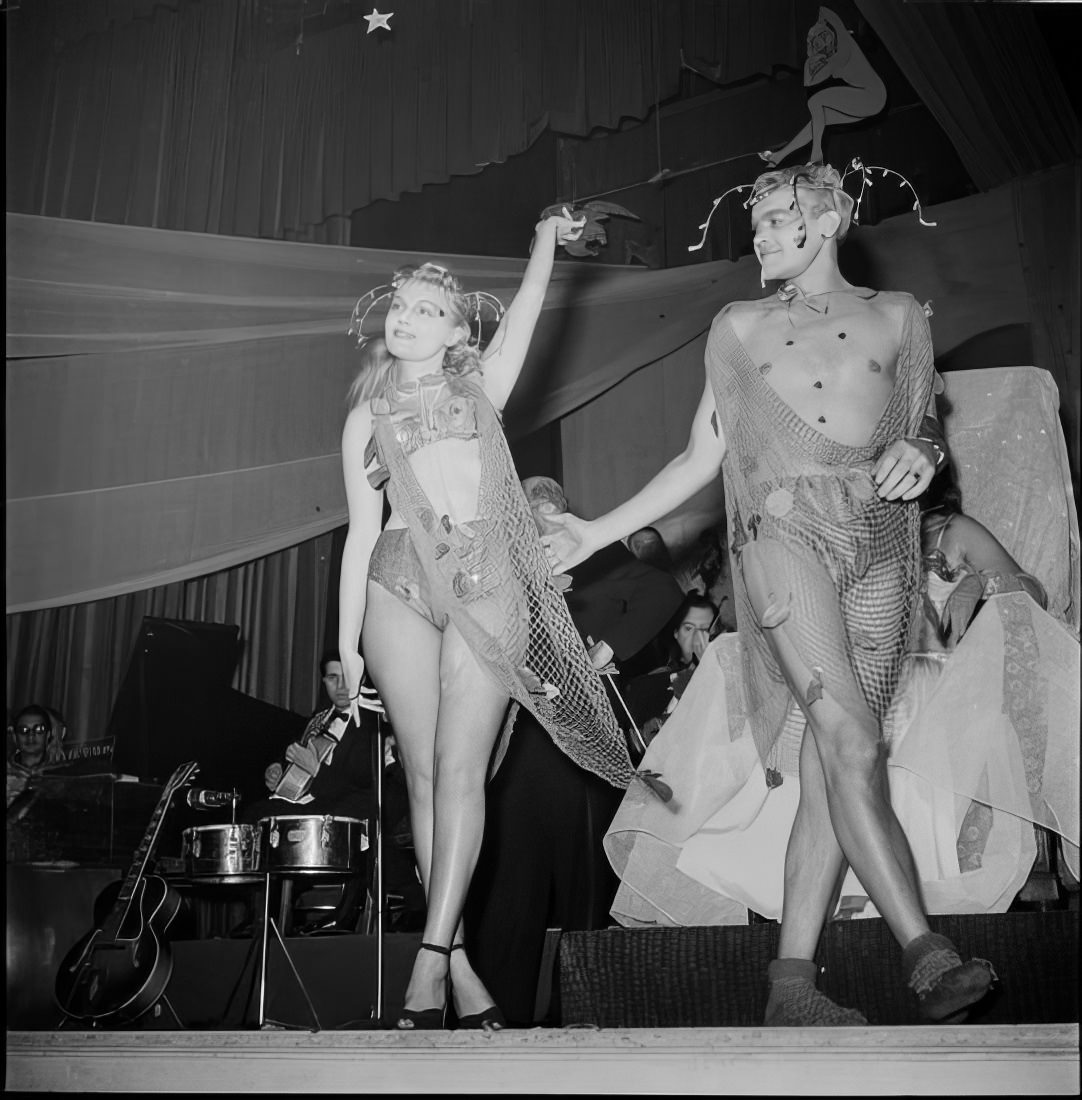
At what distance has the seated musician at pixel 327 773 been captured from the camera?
418 centimetres

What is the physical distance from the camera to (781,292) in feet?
11.8

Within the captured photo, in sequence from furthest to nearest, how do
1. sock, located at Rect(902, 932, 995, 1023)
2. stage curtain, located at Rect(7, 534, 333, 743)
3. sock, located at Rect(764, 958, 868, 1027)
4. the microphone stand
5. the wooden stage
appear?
stage curtain, located at Rect(7, 534, 333, 743)
the microphone stand
sock, located at Rect(764, 958, 868, 1027)
sock, located at Rect(902, 932, 995, 1023)
the wooden stage

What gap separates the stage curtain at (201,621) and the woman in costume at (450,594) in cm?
79

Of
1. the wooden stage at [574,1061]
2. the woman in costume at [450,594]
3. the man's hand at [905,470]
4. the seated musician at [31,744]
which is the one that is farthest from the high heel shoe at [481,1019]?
the seated musician at [31,744]

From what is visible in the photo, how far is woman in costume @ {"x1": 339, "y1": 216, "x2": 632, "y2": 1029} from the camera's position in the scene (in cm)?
325

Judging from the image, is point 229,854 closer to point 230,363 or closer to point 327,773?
point 327,773

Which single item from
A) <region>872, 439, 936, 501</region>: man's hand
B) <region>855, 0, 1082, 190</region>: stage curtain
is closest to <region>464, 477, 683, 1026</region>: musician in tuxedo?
<region>872, 439, 936, 501</region>: man's hand

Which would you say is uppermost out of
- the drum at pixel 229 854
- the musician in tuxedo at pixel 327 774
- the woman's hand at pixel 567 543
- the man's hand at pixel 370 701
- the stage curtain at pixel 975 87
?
the stage curtain at pixel 975 87

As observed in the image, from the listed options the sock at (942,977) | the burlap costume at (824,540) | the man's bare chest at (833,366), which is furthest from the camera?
the man's bare chest at (833,366)

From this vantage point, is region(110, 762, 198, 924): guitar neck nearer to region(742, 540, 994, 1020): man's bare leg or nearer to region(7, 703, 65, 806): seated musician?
region(7, 703, 65, 806): seated musician

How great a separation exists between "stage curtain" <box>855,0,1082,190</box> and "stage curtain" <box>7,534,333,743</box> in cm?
232

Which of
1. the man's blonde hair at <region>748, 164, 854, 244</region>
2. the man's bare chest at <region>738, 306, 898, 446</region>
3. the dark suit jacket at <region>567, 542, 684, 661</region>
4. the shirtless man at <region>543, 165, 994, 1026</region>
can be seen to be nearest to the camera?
the shirtless man at <region>543, 165, 994, 1026</region>

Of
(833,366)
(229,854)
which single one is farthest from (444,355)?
(229,854)

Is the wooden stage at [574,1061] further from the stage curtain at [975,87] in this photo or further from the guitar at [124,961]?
the stage curtain at [975,87]
